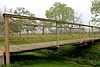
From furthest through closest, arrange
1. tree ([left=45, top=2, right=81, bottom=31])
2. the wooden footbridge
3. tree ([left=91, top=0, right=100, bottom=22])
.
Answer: tree ([left=45, top=2, right=81, bottom=31])
tree ([left=91, top=0, right=100, bottom=22])
the wooden footbridge

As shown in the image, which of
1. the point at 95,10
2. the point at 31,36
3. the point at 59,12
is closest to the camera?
the point at 31,36

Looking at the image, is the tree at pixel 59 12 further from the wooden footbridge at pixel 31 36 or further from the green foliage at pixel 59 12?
the wooden footbridge at pixel 31 36

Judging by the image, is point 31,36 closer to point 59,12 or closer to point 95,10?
point 95,10

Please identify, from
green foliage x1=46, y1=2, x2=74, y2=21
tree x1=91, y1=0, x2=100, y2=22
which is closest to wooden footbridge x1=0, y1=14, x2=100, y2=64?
tree x1=91, y1=0, x2=100, y2=22

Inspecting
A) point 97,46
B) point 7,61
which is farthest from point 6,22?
point 97,46

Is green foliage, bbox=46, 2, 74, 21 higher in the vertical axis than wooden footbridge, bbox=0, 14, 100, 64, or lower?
higher

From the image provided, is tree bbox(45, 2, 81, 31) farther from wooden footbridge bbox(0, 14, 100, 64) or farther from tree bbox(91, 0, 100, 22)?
wooden footbridge bbox(0, 14, 100, 64)

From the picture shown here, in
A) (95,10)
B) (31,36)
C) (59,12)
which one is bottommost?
(31,36)

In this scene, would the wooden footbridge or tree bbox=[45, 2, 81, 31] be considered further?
tree bbox=[45, 2, 81, 31]

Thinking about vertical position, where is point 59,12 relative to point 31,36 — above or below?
above

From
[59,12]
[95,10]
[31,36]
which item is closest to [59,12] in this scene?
[59,12]

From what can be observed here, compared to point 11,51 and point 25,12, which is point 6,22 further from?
point 25,12

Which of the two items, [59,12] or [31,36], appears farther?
[59,12]

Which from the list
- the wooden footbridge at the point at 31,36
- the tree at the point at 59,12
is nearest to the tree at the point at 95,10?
the wooden footbridge at the point at 31,36
